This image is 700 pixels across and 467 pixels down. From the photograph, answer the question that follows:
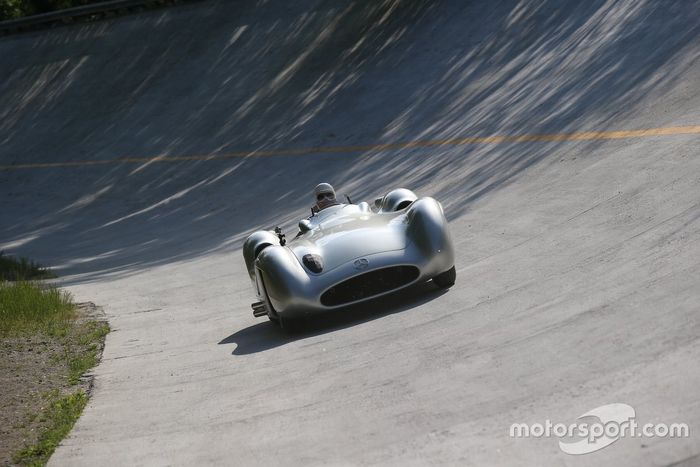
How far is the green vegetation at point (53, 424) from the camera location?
643 centimetres

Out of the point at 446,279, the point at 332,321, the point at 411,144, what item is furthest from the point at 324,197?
the point at 411,144

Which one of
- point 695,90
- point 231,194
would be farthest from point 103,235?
point 695,90

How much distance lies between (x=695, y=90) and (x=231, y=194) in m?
9.42

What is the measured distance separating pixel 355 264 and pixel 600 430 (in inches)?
151

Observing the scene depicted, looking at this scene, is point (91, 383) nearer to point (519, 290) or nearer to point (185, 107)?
point (519, 290)

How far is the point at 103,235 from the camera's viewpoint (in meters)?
20.0

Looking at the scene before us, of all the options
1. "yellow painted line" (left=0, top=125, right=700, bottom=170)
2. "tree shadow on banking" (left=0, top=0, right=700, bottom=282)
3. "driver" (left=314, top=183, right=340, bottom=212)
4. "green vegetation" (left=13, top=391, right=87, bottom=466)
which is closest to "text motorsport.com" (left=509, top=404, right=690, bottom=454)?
"green vegetation" (left=13, top=391, right=87, bottom=466)

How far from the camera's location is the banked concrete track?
5812 mm

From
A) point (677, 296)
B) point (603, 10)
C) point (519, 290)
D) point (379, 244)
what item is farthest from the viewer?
point (603, 10)

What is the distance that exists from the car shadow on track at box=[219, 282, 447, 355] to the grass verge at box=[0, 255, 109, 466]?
4.25 feet

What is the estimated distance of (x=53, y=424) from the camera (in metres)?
7.05

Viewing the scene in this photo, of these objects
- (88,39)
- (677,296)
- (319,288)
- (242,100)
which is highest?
(88,39)

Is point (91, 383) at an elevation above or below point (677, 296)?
above

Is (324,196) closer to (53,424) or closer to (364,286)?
(364,286)
